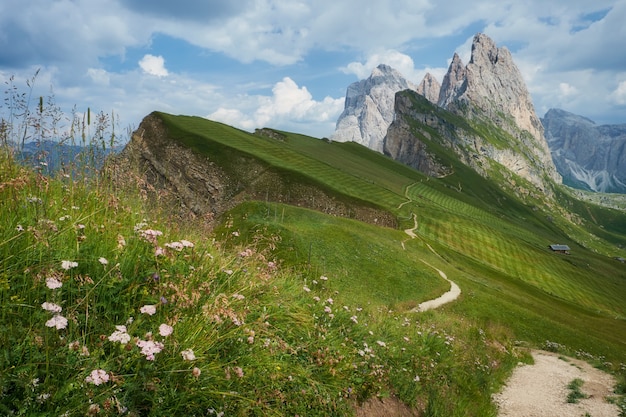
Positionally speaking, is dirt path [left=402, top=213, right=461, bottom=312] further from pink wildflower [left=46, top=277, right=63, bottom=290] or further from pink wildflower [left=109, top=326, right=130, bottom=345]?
pink wildflower [left=46, top=277, right=63, bottom=290]

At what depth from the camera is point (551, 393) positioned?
15266mm

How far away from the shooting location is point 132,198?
859cm

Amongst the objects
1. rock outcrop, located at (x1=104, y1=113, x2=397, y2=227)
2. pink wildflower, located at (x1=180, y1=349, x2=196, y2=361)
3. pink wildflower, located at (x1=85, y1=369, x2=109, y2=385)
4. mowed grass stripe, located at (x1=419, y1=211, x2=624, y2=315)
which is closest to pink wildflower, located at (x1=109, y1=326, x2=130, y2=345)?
pink wildflower, located at (x1=85, y1=369, x2=109, y2=385)

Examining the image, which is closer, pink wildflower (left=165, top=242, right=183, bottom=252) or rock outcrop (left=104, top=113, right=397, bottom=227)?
pink wildflower (left=165, top=242, right=183, bottom=252)

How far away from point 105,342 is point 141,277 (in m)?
1.29

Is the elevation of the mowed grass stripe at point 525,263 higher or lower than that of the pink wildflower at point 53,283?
lower

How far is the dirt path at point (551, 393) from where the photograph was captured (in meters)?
12.8

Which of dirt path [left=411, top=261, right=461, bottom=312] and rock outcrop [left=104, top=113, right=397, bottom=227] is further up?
rock outcrop [left=104, top=113, right=397, bottom=227]

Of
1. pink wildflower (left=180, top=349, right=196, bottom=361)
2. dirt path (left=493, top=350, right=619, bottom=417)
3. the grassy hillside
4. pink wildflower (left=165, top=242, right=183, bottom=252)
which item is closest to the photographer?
the grassy hillside

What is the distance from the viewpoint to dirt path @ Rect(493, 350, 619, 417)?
1280cm

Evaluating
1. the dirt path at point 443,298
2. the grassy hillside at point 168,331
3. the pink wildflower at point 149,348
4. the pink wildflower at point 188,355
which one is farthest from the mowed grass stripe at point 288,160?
the pink wildflower at point 149,348

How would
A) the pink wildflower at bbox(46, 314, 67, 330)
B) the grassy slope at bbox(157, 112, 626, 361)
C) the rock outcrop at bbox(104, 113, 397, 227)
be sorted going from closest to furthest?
the pink wildflower at bbox(46, 314, 67, 330) < the grassy slope at bbox(157, 112, 626, 361) < the rock outcrop at bbox(104, 113, 397, 227)

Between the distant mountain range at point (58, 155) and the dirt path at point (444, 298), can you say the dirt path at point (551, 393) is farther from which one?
the distant mountain range at point (58, 155)

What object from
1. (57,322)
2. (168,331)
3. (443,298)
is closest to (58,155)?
(57,322)
